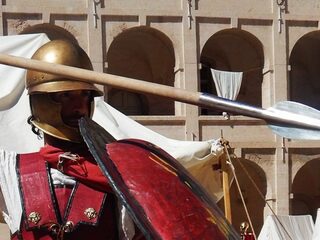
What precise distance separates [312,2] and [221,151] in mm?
11741

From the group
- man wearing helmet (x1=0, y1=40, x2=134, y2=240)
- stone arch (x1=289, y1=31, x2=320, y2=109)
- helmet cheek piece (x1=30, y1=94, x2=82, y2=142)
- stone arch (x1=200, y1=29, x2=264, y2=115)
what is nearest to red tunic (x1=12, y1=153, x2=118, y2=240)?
man wearing helmet (x1=0, y1=40, x2=134, y2=240)

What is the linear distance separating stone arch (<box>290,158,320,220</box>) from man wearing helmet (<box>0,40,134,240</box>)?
19348mm

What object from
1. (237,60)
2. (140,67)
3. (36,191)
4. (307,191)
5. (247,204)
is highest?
(36,191)

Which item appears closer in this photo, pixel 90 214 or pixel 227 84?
pixel 90 214

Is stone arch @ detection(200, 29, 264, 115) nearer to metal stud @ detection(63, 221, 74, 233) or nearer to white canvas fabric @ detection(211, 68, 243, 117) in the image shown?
white canvas fabric @ detection(211, 68, 243, 117)

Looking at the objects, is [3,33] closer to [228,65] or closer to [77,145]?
[228,65]

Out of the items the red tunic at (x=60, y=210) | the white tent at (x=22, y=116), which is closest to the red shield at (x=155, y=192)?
the red tunic at (x=60, y=210)

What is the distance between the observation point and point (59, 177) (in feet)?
9.85

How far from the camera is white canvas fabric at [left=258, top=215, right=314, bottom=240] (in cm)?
1402

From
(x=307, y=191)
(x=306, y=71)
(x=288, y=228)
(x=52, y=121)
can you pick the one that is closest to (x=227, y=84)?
(x=306, y=71)

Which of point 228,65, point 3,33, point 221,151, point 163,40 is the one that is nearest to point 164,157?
point 221,151

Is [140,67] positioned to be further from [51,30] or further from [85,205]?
[85,205]

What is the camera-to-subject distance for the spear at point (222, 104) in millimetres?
2494

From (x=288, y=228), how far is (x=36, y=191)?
504 inches
